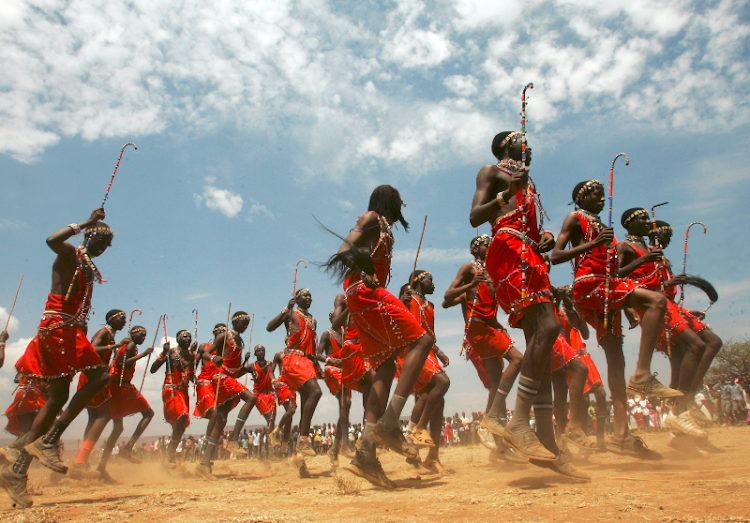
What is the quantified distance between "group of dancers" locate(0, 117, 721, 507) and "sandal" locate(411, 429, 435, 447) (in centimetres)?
2

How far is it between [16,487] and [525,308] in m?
4.12

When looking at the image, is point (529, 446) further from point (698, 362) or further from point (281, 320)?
point (281, 320)

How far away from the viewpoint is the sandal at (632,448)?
16.1ft

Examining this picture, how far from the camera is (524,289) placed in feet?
12.0

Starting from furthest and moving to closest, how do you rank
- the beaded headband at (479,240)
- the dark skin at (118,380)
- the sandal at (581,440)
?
the dark skin at (118,380) → the beaded headband at (479,240) → the sandal at (581,440)

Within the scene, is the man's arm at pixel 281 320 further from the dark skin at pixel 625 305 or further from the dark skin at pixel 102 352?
the dark skin at pixel 625 305

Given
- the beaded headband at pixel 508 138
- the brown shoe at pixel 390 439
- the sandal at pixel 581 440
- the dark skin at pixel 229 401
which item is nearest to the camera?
the brown shoe at pixel 390 439

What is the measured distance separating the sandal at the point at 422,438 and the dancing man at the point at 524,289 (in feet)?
5.22

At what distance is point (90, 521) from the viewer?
2797mm

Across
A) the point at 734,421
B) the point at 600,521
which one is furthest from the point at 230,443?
the point at 734,421

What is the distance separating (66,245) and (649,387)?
18.0ft

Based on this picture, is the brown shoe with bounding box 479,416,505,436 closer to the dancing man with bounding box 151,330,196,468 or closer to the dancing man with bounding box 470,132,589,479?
the dancing man with bounding box 470,132,589,479

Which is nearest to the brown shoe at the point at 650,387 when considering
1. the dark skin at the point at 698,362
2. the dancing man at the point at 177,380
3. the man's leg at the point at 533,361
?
the dark skin at the point at 698,362

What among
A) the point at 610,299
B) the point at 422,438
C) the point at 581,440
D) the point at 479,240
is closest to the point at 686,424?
the point at 581,440
